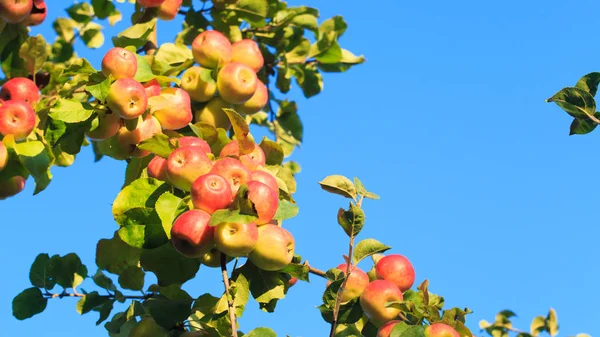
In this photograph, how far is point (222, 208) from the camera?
6.12 feet

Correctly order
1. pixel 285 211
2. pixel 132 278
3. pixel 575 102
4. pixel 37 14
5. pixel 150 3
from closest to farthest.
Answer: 1. pixel 575 102
2. pixel 285 211
3. pixel 132 278
4. pixel 150 3
5. pixel 37 14

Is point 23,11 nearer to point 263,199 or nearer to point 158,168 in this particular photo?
point 158,168

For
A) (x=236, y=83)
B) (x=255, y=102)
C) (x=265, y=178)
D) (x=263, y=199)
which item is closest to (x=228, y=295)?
(x=263, y=199)

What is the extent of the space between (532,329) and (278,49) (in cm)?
223

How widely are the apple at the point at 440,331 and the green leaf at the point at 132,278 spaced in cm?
99

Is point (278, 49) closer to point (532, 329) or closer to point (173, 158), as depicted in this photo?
point (173, 158)

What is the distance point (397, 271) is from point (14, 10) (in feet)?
6.34

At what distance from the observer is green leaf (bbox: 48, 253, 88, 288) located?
2.66 metres

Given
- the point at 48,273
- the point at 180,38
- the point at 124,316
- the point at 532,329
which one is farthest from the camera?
the point at 532,329

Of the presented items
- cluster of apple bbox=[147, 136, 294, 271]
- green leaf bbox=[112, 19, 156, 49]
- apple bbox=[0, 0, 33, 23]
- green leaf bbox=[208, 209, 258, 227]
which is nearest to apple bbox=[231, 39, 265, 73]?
green leaf bbox=[112, 19, 156, 49]

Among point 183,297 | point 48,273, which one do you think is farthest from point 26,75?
point 183,297

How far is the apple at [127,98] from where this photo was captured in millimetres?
2129

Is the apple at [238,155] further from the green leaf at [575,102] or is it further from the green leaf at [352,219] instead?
the green leaf at [575,102]

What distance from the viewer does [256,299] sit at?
205cm
